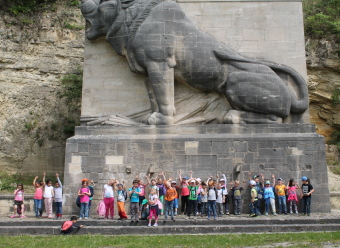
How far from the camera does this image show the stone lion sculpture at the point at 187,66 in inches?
550

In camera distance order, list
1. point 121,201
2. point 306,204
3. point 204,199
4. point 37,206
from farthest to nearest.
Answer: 1. point 37,206
2. point 306,204
3. point 204,199
4. point 121,201

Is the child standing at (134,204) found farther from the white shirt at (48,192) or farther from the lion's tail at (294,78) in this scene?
the lion's tail at (294,78)

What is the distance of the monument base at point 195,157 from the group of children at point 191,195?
0.38 m

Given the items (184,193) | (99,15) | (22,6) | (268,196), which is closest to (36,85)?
(22,6)

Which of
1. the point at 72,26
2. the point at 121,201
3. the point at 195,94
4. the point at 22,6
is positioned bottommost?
the point at 121,201

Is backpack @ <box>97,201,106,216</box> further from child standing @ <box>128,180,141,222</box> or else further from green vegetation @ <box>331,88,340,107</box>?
green vegetation @ <box>331,88,340,107</box>

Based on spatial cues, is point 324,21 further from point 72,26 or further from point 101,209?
point 101,209

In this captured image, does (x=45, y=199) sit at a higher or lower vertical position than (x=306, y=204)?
higher

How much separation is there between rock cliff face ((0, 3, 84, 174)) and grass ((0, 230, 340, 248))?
1061cm

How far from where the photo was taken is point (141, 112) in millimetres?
14453

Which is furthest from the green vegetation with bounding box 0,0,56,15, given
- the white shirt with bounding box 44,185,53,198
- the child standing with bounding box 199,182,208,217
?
the child standing with bounding box 199,182,208,217

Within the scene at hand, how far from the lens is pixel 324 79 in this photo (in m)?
21.0

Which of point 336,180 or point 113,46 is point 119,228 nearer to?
point 113,46

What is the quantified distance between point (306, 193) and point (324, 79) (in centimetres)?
1000
